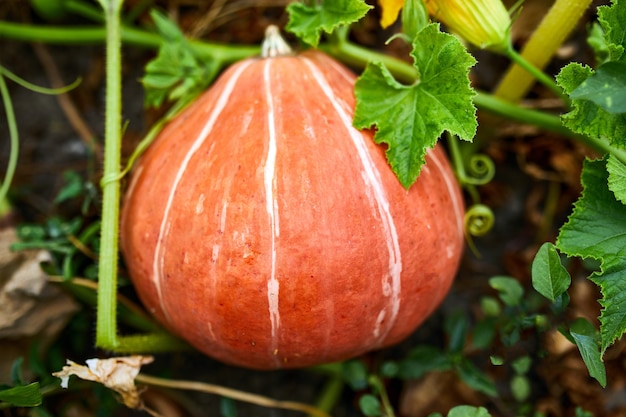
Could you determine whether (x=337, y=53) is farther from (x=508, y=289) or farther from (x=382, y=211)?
(x=508, y=289)

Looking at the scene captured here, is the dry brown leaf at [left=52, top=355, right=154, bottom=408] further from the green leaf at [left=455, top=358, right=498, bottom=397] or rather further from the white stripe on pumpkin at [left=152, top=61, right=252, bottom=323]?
the green leaf at [left=455, top=358, right=498, bottom=397]

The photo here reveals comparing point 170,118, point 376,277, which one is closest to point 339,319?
point 376,277

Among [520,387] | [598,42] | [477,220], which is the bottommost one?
[520,387]

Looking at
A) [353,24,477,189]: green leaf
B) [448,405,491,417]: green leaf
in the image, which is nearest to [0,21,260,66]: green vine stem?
[353,24,477,189]: green leaf

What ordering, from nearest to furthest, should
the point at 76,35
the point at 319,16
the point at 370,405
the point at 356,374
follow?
the point at 319,16
the point at 370,405
the point at 356,374
the point at 76,35

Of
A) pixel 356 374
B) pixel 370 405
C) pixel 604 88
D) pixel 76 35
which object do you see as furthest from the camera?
pixel 76 35

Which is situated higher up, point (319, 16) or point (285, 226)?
point (319, 16)

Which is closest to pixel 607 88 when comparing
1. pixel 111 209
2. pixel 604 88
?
pixel 604 88

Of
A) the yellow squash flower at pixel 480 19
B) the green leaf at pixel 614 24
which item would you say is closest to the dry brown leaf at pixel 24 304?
the yellow squash flower at pixel 480 19

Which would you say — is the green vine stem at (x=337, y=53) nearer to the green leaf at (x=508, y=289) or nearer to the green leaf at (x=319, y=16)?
the green leaf at (x=319, y=16)
